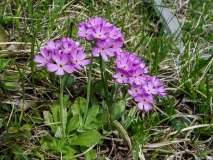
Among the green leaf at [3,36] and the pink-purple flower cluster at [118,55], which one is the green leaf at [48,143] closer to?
the pink-purple flower cluster at [118,55]

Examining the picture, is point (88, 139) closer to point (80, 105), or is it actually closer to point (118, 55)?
point (80, 105)

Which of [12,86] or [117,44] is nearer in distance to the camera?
[117,44]

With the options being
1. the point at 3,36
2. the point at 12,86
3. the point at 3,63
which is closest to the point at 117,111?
the point at 12,86

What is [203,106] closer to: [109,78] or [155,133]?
[155,133]

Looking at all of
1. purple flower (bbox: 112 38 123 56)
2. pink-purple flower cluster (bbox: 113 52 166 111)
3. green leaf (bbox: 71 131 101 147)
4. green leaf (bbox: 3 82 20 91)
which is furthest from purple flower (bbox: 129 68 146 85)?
green leaf (bbox: 3 82 20 91)

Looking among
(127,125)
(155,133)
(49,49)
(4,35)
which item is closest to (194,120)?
(155,133)

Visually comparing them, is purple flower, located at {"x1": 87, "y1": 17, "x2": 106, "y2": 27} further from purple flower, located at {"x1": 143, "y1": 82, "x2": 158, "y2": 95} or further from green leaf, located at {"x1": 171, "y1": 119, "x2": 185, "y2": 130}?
green leaf, located at {"x1": 171, "y1": 119, "x2": 185, "y2": 130}
